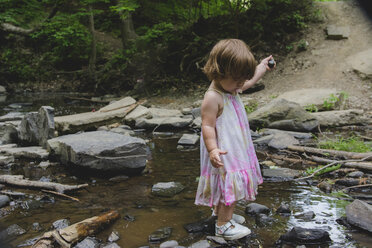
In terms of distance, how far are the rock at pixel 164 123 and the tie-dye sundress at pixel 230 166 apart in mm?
4144

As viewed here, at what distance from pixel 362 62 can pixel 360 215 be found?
7.76 meters

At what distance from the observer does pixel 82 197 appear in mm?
3275

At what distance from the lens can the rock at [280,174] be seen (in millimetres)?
3607

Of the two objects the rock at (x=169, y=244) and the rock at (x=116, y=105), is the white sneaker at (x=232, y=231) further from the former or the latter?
the rock at (x=116, y=105)

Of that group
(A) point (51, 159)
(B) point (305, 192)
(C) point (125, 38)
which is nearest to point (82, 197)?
(A) point (51, 159)

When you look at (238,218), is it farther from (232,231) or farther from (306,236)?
(306,236)

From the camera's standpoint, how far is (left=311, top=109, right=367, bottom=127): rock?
20.1ft

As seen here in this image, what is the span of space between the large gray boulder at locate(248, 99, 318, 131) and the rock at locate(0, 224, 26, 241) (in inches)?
179

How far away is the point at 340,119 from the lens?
6.16 m

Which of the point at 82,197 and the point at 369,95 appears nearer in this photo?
the point at 82,197

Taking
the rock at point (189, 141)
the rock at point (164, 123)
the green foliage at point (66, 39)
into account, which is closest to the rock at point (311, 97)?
the rock at point (164, 123)

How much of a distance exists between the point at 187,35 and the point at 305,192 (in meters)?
8.88

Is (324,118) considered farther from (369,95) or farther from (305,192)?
(305,192)

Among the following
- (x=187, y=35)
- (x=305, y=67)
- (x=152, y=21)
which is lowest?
(x=305, y=67)
